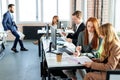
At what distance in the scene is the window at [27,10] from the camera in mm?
10047

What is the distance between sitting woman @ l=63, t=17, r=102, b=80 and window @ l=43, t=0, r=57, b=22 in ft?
20.8

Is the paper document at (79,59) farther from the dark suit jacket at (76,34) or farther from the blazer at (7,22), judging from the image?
the blazer at (7,22)

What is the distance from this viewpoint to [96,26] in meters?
3.73

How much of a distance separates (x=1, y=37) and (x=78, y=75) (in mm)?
3818

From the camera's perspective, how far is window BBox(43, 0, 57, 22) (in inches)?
398

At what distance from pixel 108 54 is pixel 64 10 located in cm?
750

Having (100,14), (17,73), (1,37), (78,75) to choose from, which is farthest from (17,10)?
(78,75)

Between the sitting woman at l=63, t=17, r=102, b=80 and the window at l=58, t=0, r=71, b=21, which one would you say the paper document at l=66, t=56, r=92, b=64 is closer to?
the sitting woman at l=63, t=17, r=102, b=80

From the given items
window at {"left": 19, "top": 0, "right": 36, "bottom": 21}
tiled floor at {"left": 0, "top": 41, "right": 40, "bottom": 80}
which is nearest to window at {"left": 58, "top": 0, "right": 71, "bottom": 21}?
window at {"left": 19, "top": 0, "right": 36, "bottom": 21}

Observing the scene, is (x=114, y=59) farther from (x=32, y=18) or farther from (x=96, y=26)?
(x=32, y=18)

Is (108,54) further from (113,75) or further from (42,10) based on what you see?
(42,10)

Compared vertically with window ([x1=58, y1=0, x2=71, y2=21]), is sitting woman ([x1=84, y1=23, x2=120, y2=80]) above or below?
below

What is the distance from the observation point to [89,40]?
3.87 meters

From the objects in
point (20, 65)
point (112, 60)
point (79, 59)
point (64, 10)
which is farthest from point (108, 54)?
point (64, 10)
